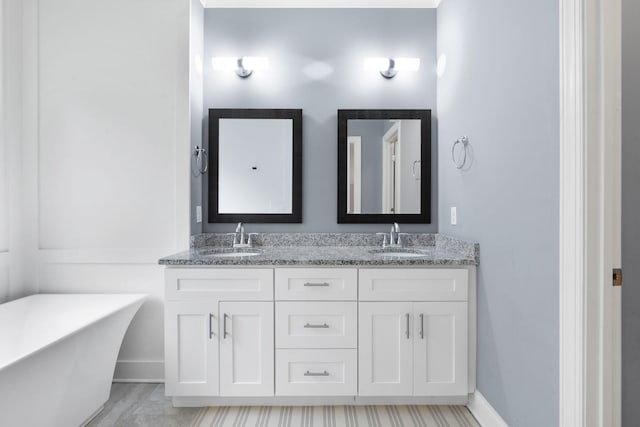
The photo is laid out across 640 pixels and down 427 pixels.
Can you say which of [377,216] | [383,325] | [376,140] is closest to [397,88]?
[376,140]

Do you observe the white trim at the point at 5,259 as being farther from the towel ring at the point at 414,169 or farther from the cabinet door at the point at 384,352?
the towel ring at the point at 414,169

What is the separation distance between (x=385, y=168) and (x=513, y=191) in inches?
42.4

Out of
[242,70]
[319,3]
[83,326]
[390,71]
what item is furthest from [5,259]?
[390,71]

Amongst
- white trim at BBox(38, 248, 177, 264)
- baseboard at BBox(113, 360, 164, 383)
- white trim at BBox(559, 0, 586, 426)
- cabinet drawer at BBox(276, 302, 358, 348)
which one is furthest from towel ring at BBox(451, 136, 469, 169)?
baseboard at BBox(113, 360, 164, 383)

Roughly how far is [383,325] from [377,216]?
85 cm

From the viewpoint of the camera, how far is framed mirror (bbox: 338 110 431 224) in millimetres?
2693

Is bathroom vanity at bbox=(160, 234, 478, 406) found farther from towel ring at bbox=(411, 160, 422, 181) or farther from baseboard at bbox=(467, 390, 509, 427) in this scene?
towel ring at bbox=(411, 160, 422, 181)

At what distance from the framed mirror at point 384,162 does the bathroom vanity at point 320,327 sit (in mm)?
659

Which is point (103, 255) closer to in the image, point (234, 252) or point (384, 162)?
→ point (234, 252)

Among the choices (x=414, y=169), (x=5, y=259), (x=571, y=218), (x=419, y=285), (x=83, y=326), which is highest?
(x=414, y=169)

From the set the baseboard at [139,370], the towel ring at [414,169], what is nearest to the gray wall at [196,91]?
the baseboard at [139,370]

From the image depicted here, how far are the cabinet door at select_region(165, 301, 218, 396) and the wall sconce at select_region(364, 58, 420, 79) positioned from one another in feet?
6.18

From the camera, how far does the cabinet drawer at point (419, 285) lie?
6.89 ft

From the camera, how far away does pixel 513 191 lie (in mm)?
1701
